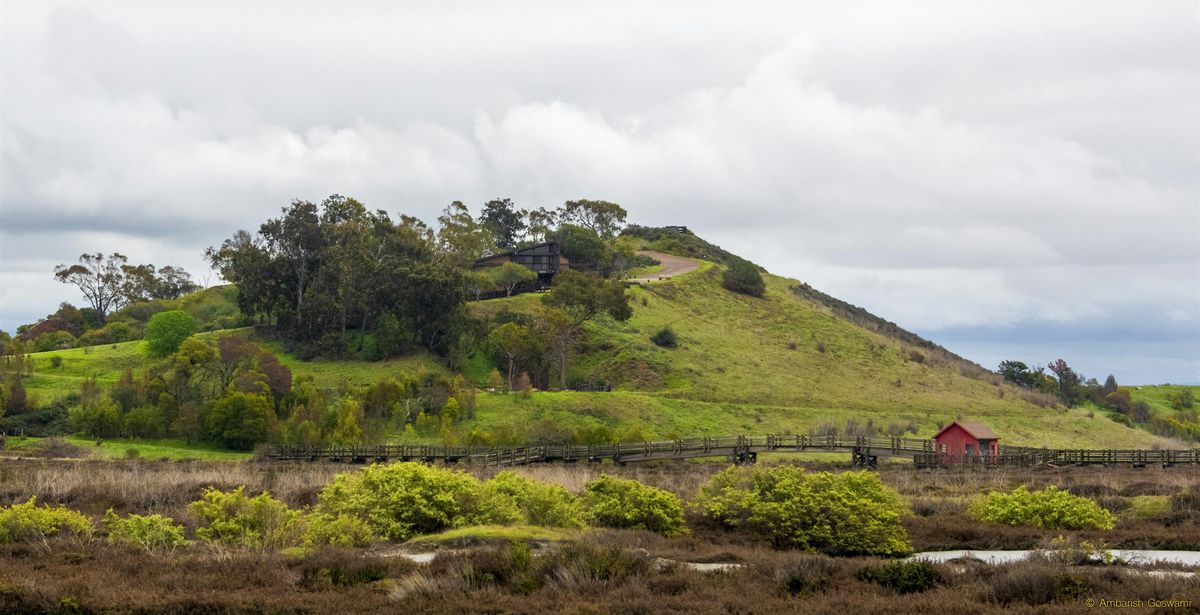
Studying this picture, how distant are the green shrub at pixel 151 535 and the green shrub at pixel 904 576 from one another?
14547 millimetres

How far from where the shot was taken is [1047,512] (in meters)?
28.9

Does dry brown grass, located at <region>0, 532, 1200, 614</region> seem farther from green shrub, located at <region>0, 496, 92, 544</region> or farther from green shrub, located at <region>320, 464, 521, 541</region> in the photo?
green shrub, located at <region>320, 464, 521, 541</region>

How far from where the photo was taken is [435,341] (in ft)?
267

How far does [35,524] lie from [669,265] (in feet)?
344

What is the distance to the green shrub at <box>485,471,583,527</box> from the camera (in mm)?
26891

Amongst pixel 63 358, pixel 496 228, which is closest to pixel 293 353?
pixel 63 358

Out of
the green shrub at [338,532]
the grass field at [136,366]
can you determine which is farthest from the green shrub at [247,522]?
the grass field at [136,366]

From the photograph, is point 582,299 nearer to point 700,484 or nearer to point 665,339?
point 665,339

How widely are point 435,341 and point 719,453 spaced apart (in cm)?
3136

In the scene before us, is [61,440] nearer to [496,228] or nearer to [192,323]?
Result: [192,323]

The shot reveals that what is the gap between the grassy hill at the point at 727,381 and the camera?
6931 centimetres

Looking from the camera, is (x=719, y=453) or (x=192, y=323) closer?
(x=719, y=453)

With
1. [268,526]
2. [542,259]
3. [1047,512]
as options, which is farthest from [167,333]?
[1047,512]

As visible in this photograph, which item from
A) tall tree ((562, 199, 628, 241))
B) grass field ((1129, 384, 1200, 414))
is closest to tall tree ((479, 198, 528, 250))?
tall tree ((562, 199, 628, 241))
